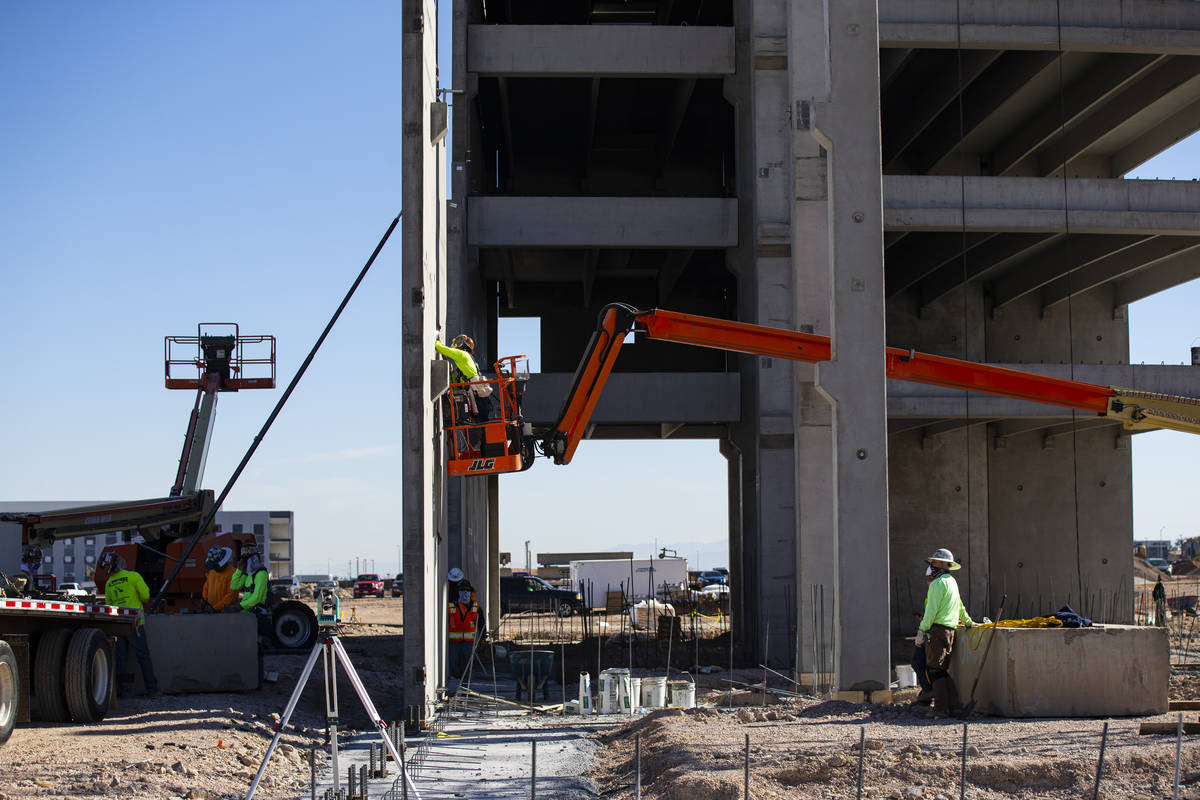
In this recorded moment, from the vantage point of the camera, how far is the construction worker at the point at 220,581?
1781 centimetres

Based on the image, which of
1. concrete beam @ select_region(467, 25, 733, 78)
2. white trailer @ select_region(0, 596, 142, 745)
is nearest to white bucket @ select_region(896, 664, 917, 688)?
white trailer @ select_region(0, 596, 142, 745)

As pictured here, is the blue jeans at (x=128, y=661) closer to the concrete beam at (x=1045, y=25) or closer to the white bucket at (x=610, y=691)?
the white bucket at (x=610, y=691)

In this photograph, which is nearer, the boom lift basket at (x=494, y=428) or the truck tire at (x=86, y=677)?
the truck tire at (x=86, y=677)

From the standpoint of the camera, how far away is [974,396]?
24578 mm

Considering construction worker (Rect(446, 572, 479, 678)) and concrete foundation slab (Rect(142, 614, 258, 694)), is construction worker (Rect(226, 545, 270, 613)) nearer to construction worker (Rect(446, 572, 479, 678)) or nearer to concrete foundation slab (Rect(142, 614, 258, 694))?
concrete foundation slab (Rect(142, 614, 258, 694))

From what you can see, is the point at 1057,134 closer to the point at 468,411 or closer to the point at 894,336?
the point at 894,336

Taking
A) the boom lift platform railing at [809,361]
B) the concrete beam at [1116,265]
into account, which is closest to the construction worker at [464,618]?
the boom lift platform railing at [809,361]

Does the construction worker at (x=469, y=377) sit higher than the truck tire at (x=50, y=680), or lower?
higher

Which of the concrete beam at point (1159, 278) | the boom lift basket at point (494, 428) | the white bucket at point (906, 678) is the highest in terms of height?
the concrete beam at point (1159, 278)

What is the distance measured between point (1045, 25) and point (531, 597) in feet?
81.2

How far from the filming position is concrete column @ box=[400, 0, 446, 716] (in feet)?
48.1

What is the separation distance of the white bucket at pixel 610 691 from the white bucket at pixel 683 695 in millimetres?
704

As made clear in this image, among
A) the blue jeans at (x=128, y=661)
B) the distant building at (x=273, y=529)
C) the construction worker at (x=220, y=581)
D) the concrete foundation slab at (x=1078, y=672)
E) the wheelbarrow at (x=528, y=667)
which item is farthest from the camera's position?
the distant building at (x=273, y=529)

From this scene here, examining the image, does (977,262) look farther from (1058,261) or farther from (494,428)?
(494,428)
